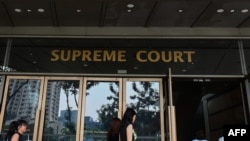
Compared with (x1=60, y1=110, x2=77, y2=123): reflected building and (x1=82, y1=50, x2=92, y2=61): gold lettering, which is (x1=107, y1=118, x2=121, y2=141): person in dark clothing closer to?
(x1=60, y1=110, x2=77, y2=123): reflected building

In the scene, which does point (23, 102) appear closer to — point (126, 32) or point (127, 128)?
point (126, 32)

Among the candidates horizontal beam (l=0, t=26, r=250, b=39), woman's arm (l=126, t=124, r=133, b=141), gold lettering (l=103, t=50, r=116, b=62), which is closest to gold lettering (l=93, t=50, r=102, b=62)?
gold lettering (l=103, t=50, r=116, b=62)

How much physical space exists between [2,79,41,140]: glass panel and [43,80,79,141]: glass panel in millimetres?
299

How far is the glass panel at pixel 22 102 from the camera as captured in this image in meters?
7.20

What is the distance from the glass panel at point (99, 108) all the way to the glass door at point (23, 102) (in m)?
1.15

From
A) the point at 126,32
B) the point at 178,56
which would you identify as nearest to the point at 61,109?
the point at 126,32

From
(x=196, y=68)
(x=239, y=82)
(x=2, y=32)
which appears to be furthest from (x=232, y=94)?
(x=2, y=32)

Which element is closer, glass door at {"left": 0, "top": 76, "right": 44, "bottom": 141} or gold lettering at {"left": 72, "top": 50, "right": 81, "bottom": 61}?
glass door at {"left": 0, "top": 76, "right": 44, "bottom": 141}

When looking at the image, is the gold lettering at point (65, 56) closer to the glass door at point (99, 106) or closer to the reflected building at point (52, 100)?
the reflected building at point (52, 100)

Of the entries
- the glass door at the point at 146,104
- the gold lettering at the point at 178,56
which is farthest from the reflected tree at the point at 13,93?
the gold lettering at the point at 178,56

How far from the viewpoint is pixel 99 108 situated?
735 cm

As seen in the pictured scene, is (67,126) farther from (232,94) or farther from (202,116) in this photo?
(202,116)

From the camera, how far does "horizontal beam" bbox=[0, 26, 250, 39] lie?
26.4 feet
